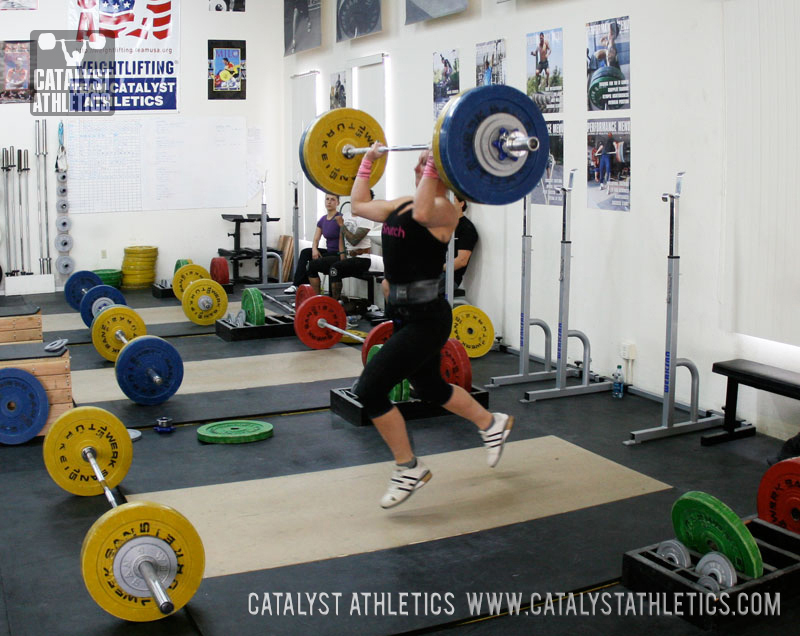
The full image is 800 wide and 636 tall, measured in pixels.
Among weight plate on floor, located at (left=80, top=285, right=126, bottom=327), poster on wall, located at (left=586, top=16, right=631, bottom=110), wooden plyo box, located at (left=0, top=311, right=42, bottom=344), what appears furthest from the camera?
weight plate on floor, located at (left=80, top=285, right=126, bottom=327)

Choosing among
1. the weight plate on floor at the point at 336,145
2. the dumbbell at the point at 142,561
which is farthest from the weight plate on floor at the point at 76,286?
→ the dumbbell at the point at 142,561

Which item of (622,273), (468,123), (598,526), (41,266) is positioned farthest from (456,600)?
(41,266)

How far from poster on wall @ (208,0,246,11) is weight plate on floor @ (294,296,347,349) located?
4047mm

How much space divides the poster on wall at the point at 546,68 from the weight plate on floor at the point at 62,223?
4562 mm

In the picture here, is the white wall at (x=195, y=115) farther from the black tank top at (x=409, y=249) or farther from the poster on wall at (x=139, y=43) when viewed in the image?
the black tank top at (x=409, y=249)

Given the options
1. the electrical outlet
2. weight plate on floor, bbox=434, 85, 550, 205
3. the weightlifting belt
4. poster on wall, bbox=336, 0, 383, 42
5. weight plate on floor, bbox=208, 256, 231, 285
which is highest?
poster on wall, bbox=336, 0, 383, 42

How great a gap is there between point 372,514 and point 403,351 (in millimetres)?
572

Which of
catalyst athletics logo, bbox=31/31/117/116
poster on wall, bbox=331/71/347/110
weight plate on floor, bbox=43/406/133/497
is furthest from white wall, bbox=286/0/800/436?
catalyst athletics logo, bbox=31/31/117/116

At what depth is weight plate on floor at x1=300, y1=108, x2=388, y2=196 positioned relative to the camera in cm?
367

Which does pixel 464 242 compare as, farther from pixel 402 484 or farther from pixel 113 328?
pixel 402 484

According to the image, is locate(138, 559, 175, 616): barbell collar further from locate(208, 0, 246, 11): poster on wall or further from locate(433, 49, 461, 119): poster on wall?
locate(208, 0, 246, 11): poster on wall

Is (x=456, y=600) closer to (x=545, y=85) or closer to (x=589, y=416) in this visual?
(x=589, y=416)

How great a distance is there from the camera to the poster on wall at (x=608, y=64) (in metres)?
4.53

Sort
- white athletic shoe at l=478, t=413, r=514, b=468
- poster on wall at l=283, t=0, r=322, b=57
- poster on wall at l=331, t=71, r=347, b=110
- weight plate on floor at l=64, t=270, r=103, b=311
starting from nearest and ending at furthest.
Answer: white athletic shoe at l=478, t=413, r=514, b=468 → weight plate on floor at l=64, t=270, r=103, b=311 → poster on wall at l=331, t=71, r=347, b=110 → poster on wall at l=283, t=0, r=322, b=57
